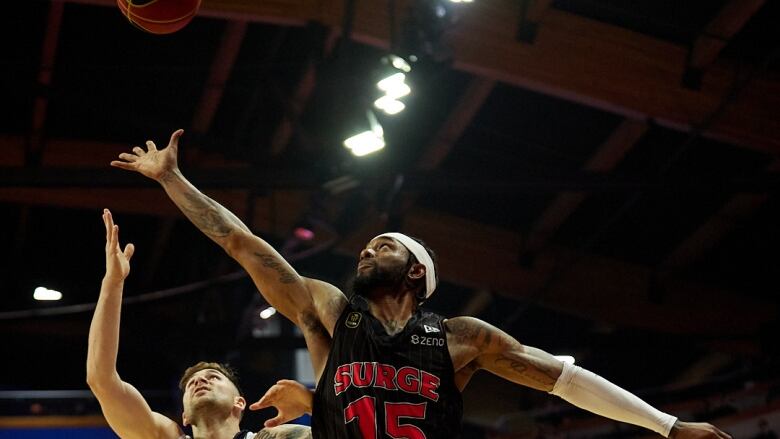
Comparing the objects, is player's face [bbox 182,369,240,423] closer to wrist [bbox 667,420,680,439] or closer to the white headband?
the white headband

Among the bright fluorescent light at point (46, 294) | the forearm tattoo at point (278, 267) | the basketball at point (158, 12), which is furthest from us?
the bright fluorescent light at point (46, 294)

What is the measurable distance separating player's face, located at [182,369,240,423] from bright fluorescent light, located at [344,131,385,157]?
4021 mm

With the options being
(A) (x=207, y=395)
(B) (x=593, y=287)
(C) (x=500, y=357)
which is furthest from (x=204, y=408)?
(B) (x=593, y=287)

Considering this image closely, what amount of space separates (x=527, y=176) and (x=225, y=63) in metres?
2.82

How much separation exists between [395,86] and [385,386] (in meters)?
4.98

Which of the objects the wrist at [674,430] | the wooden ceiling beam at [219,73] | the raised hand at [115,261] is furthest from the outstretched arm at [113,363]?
the wooden ceiling beam at [219,73]

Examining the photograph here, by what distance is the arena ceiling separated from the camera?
916cm

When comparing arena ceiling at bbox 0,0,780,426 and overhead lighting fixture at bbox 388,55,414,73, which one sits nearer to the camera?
overhead lighting fixture at bbox 388,55,414,73

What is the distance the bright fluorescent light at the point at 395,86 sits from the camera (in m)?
8.40

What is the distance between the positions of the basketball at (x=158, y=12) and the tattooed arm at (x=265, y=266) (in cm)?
137

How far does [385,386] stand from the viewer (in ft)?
12.3

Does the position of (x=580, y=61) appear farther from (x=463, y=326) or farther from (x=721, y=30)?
(x=463, y=326)

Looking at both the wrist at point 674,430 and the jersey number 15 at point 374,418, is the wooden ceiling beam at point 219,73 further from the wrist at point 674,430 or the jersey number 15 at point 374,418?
the wrist at point 674,430

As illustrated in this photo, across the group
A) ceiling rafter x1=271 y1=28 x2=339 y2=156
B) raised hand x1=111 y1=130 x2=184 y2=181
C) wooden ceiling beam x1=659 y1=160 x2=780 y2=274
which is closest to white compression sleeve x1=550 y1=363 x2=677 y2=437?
raised hand x1=111 y1=130 x2=184 y2=181
